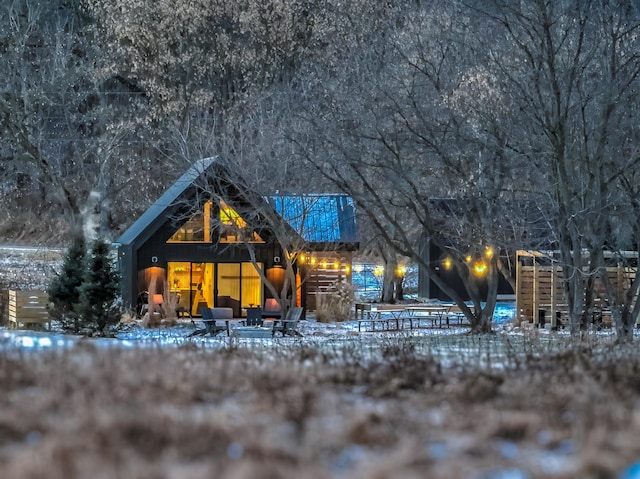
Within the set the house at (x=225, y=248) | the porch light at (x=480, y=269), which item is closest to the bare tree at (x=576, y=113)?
the house at (x=225, y=248)

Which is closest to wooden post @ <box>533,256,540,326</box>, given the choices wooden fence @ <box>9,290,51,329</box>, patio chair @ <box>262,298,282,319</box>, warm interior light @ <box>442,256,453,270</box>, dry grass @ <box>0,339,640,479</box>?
patio chair @ <box>262,298,282,319</box>

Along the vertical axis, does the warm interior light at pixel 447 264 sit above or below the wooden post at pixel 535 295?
above

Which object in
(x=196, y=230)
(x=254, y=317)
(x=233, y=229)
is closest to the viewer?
(x=254, y=317)

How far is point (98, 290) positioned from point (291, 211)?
9120 mm

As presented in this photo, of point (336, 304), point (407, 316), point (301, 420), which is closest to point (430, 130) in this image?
point (407, 316)

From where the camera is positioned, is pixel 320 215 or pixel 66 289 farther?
pixel 320 215

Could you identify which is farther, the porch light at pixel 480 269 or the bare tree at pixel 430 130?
the porch light at pixel 480 269

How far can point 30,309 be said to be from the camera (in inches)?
1080

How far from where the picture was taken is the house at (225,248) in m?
32.1

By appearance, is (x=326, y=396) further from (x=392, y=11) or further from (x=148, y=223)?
(x=392, y=11)

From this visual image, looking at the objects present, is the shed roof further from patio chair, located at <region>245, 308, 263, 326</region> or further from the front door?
patio chair, located at <region>245, 308, 263, 326</region>

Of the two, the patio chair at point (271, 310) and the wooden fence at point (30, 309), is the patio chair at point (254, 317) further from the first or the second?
the wooden fence at point (30, 309)

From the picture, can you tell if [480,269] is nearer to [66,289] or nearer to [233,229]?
[233,229]

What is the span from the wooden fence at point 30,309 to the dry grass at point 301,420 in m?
19.8
